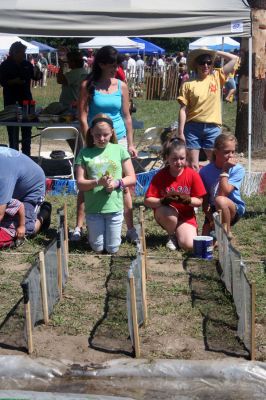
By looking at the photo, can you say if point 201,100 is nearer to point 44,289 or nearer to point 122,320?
point 122,320

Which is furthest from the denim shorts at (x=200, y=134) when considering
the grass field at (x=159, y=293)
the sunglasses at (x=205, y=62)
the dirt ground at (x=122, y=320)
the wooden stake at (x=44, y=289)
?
the wooden stake at (x=44, y=289)

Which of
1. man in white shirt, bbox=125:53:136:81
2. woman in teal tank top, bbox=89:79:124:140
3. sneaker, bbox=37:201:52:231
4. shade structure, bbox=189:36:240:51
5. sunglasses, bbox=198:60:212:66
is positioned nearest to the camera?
sneaker, bbox=37:201:52:231

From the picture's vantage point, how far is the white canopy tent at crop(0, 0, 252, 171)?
28.4 ft

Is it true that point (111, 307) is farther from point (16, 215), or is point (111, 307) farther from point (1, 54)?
point (1, 54)

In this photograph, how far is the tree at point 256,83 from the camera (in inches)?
441

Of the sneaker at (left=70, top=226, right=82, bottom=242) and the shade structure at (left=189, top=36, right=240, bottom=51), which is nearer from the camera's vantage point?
the sneaker at (left=70, top=226, right=82, bottom=242)

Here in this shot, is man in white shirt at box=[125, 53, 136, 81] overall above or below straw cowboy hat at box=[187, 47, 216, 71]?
above

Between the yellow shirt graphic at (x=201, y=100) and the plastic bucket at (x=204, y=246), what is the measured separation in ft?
7.46

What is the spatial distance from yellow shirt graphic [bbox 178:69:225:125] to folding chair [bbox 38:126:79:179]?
191cm

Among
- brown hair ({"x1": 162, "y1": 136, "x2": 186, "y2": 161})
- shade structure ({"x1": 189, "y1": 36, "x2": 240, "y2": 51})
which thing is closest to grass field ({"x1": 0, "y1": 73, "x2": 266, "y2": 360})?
brown hair ({"x1": 162, "y1": 136, "x2": 186, "y2": 161})

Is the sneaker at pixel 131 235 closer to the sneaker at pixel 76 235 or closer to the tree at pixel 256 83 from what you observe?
the sneaker at pixel 76 235

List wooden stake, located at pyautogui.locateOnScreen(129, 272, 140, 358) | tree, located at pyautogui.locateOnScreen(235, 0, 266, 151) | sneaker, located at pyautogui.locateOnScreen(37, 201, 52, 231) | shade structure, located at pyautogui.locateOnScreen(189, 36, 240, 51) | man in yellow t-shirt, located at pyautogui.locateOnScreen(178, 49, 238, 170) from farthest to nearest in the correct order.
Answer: shade structure, located at pyautogui.locateOnScreen(189, 36, 240, 51)
tree, located at pyautogui.locateOnScreen(235, 0, 266, 151)
man in yellow t-shirt, located at pyautogui.locateOnScreen(178, 49, 238, 170)
sneaker, located at pyautogui.locateOnScreen(37, 201, 52, 231)
wooden stake, located at pyautogui.locateOnScreen(129, 272, 140, 358)

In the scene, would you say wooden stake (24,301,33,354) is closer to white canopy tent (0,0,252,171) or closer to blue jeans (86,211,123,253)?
blue jeans (86,211,123,253)

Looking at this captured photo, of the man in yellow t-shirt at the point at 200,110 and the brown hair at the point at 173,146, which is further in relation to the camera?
the man in yellow t-shirt at the point at 200,110
